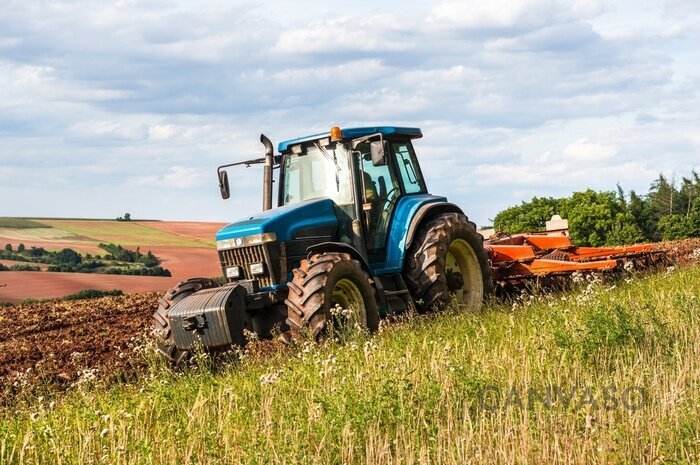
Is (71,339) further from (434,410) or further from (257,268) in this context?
(434,410)

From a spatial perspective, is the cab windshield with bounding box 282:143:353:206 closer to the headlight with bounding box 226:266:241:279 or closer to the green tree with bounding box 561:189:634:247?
the headlight with bounding box 226:266:241:279

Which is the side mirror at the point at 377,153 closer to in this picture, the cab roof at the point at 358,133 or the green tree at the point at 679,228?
the cab roof at the point at 358,133

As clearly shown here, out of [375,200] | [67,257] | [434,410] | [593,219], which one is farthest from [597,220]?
[434,410]

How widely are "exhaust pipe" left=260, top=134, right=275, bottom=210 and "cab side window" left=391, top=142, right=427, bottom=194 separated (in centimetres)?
162

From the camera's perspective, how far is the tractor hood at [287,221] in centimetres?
1082

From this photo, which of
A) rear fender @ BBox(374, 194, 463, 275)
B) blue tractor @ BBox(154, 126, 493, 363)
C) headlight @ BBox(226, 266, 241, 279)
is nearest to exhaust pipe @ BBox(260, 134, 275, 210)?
blue tractor @ BBox(154, 126, 493, 363)

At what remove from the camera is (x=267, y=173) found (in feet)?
39.4

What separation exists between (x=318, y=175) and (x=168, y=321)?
8.58 ft

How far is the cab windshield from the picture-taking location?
11.4m

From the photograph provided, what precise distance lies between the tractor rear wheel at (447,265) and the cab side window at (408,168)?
526mm

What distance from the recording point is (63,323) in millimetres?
15609

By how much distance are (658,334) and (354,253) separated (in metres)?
3.71

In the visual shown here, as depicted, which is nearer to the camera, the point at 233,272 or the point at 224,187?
the point at 233,272

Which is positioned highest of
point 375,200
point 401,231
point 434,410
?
point 375,200
